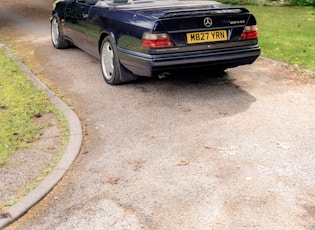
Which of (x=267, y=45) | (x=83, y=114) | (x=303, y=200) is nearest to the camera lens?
(x=303, y=200)

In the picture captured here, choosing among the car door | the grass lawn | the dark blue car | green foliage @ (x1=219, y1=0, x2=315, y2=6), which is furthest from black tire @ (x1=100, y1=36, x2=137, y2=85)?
green foliage @ (x1=219, y1=0, x2=315, y2=6)

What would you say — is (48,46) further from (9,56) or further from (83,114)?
(83,114)

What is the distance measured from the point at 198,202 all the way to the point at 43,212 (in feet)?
4.29

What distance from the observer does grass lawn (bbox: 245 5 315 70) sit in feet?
28.9

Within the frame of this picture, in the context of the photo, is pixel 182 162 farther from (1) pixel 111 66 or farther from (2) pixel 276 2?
(2) pixel 276 2

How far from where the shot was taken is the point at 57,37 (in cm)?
1025

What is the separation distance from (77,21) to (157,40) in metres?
2.97

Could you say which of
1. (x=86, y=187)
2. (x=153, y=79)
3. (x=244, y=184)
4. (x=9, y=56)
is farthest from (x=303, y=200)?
(x=9, y=56)

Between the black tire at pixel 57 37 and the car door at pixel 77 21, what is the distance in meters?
0.75

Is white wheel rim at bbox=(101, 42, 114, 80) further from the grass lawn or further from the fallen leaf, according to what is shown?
the grass lawn

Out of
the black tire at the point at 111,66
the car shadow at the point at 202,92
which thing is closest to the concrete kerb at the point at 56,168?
the black tire at the point at 111,66

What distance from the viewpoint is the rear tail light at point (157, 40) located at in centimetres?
605

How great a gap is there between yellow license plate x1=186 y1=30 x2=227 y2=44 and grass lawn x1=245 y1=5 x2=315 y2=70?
2301 mm

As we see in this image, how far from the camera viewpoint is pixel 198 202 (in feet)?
12.6
